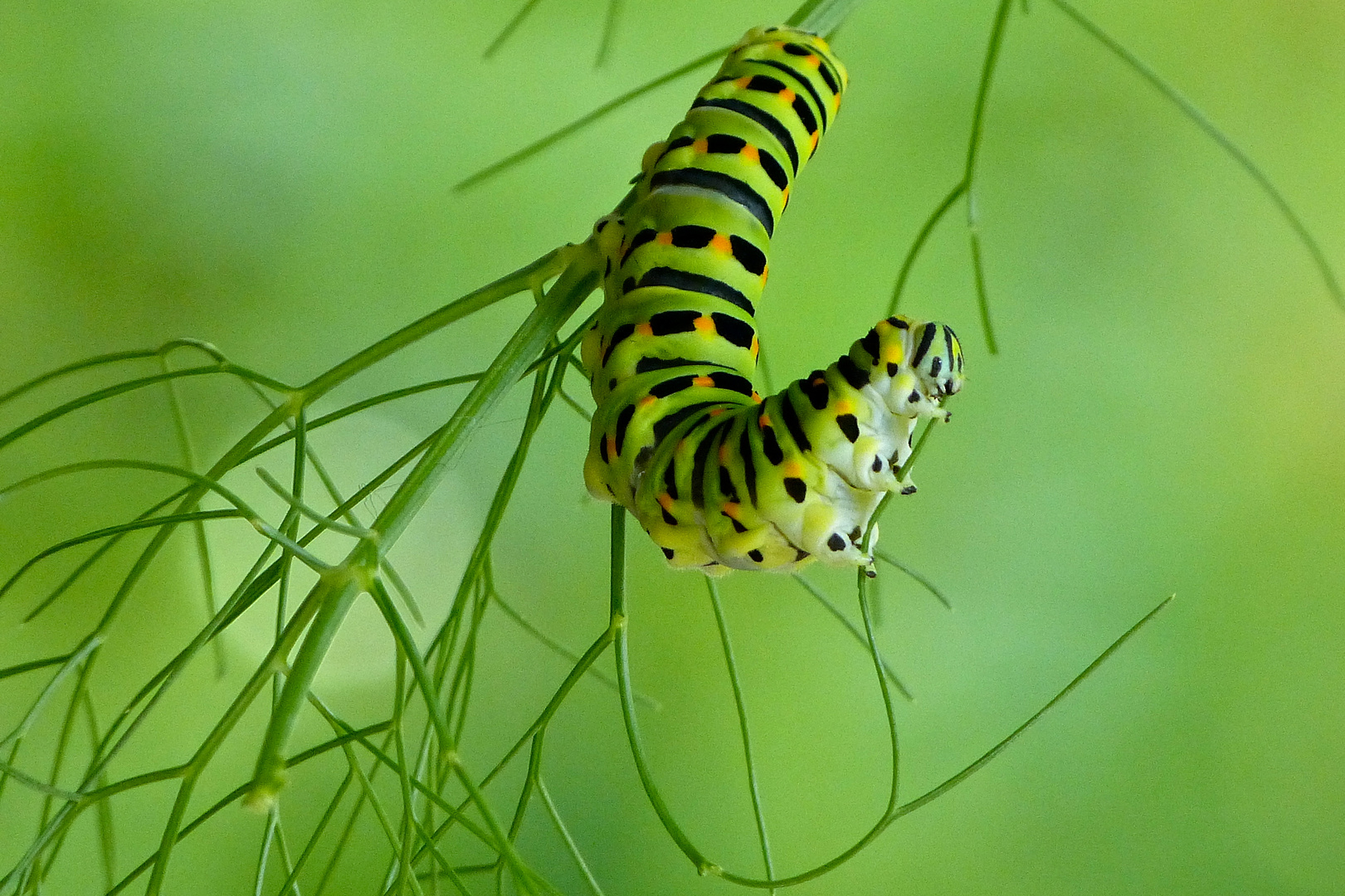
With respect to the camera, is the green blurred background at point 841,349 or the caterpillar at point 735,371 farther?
the green blurred background at point 841,349

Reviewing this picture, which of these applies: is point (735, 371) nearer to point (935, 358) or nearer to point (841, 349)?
point (935, 358)

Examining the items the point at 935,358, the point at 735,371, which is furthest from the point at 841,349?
the point at 935,358

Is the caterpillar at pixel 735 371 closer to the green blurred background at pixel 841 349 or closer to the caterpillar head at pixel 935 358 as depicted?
the caterpillar head at pixel 935 358

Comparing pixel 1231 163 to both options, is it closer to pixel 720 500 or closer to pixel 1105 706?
pixel 1105 706

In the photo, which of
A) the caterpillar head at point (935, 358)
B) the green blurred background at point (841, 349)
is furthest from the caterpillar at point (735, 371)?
the green blurred background at point (841, 349)

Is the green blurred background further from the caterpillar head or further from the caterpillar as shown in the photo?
the caterpillar head

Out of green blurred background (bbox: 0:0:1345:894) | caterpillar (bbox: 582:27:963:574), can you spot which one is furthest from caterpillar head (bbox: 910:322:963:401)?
green blurred background (bbox: 0:0:1345:894)
